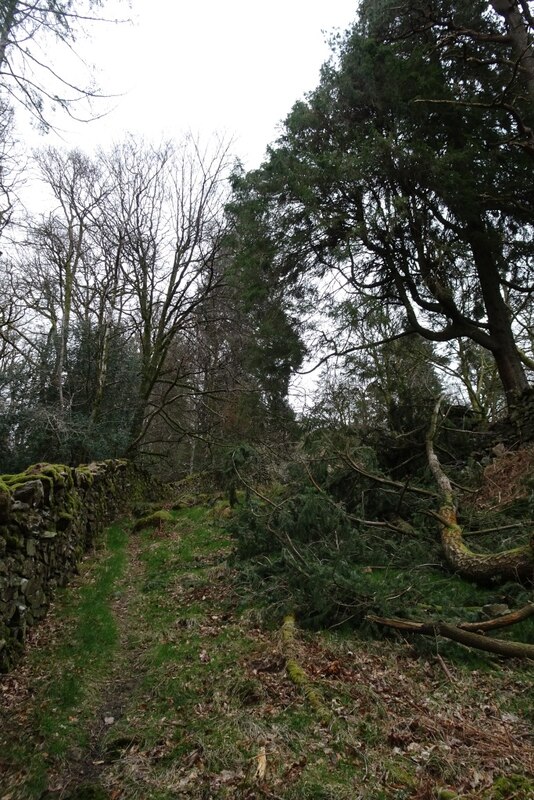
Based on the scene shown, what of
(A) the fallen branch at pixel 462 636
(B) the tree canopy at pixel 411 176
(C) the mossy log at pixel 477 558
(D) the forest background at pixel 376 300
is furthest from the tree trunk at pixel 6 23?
(C) the mossy log at pixel 477 558

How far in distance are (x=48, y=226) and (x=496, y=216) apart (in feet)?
46.3

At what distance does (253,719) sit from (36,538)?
4.10 meters

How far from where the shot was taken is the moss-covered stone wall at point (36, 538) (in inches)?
198

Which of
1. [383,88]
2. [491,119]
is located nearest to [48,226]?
[383,88]

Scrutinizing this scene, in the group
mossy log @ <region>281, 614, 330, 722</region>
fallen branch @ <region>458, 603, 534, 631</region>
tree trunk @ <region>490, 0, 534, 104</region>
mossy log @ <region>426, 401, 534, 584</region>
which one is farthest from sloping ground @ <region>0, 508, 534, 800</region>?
tree trunk @ <region>490, 0, 534, 104</region>

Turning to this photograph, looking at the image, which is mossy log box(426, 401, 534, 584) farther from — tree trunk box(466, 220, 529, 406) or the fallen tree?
tree trunk box(466, 220, 529, 406)

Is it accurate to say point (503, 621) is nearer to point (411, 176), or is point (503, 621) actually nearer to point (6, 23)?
point (6, 23)

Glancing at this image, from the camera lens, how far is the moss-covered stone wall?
5020 millimetres

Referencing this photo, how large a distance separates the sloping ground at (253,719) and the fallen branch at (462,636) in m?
0.14

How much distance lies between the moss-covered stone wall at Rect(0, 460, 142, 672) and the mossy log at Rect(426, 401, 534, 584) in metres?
5.10

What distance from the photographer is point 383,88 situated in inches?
401

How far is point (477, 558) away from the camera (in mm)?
5414

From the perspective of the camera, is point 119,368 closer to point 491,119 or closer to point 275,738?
point 491,119

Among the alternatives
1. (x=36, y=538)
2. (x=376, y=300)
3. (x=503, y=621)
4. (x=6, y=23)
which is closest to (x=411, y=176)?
(x=376, y=300)
